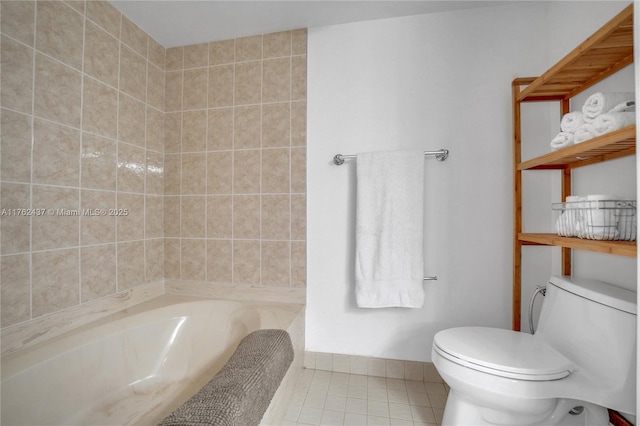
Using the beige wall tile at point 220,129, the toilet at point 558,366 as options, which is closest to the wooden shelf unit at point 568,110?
the toilet at point 558,366

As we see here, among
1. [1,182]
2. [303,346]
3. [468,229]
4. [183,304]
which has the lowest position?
[303,346]

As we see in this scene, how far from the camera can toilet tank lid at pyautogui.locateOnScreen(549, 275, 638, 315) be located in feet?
2.96

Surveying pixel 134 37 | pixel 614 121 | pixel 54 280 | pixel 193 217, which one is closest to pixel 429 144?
pixel 614 121

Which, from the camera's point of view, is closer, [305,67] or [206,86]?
[305,67]

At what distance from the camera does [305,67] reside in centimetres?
172

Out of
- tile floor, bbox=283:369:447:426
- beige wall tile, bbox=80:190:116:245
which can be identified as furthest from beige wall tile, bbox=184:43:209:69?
tile floor, bbox=283:369:447:426

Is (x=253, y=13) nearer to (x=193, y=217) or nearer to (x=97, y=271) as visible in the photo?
(x=193, y=217)

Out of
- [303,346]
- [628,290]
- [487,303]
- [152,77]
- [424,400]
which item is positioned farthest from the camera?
[152,77]

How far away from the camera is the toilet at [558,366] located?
2.97 ft

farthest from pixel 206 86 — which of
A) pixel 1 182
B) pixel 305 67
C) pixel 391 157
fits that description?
pixel 391 157

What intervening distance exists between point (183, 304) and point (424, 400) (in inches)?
55.2

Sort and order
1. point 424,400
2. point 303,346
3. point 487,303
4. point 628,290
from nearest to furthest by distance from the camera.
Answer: point 628,290
point 424,400
point 487,303
point 303,346

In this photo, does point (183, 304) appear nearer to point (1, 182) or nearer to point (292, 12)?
point (1, 182)

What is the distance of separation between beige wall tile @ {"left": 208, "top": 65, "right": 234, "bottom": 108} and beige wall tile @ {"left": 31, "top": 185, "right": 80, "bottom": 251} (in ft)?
3.07
